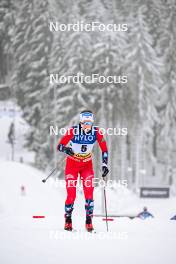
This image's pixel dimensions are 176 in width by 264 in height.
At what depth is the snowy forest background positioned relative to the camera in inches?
1148

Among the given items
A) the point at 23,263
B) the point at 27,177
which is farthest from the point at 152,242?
the point at 27,177

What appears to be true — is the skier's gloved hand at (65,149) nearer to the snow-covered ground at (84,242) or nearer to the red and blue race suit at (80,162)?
the red and blue race suit at (80,162)

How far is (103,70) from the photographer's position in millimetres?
27562

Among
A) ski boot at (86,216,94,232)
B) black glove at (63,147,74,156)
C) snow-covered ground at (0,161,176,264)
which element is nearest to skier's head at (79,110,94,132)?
black glove at (63,147,74,156)

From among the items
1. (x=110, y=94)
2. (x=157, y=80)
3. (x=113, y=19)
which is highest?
(x=113, y=19)

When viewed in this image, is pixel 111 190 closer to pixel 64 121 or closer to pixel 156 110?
pixel 64 121

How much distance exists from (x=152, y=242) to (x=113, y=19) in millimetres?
26632

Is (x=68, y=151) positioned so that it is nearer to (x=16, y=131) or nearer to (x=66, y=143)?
(x=66, y=143)

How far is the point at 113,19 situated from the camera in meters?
31.1

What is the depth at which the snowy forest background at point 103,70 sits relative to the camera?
2916 cm

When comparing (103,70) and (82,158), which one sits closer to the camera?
(82,158)

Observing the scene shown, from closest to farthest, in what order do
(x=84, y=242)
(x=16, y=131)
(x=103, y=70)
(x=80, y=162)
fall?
(x=84, y=242) < (x=80, y=162) < (x=103, y=70) < (x=16, y=131)

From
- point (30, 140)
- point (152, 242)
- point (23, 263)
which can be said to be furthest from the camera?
point (30, 140)

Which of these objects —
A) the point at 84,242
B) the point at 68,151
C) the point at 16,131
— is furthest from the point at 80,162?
the point at 16,131
